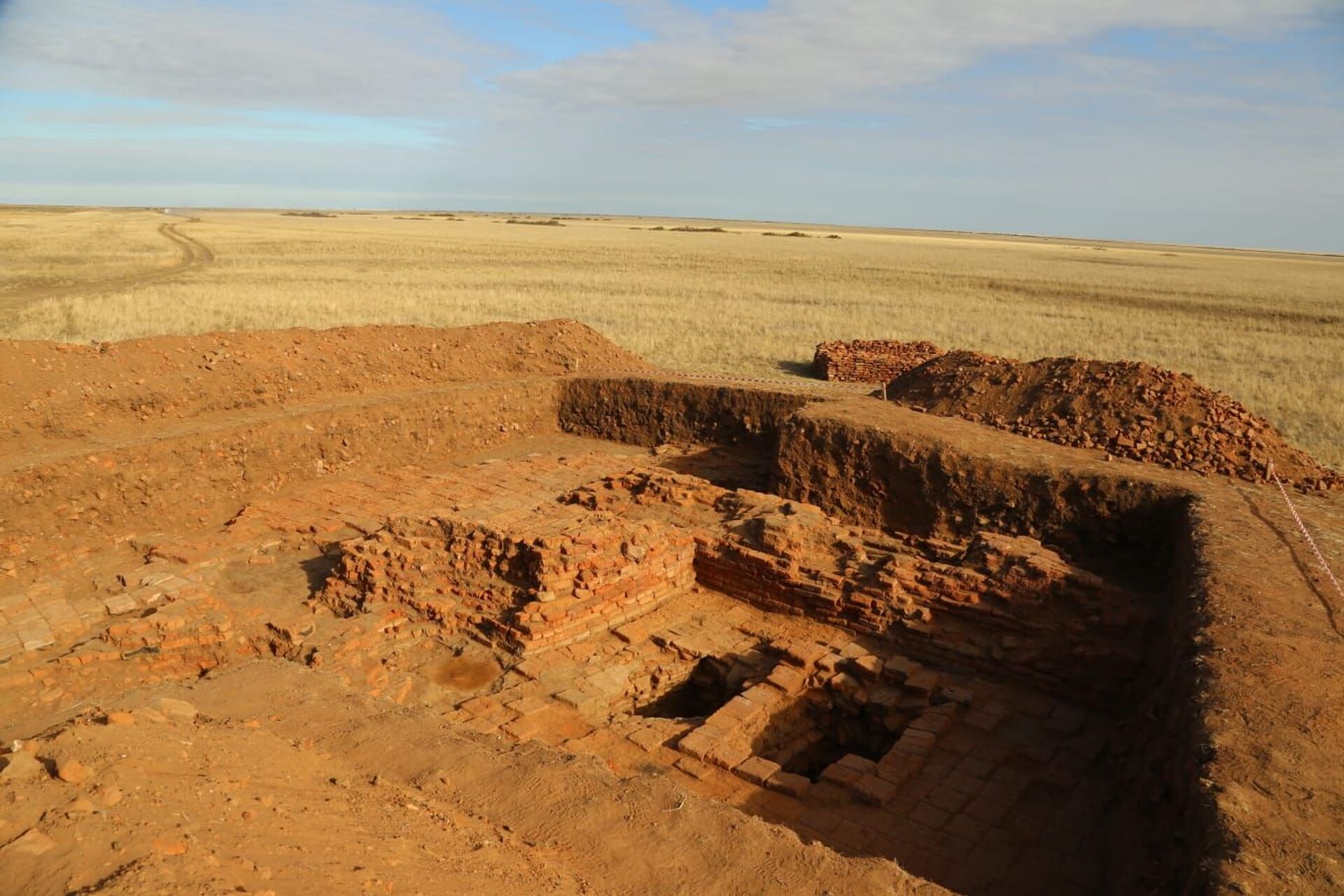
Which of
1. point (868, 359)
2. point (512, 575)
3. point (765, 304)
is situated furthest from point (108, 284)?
point (512, 575)

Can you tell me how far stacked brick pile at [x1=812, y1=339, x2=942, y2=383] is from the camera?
18531mm

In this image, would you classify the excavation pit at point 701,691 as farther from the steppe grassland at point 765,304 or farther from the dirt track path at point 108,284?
the dirt track path at point 108,284

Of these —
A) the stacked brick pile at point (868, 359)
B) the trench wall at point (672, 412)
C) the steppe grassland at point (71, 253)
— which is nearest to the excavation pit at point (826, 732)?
the trench wall at point (672, 412)

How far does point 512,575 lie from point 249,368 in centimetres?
708

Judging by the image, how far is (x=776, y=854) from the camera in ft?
13.2

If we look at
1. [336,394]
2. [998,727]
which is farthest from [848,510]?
[336,394]

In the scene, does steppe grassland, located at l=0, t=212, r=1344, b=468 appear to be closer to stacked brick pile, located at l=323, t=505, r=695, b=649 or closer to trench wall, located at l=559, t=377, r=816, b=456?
trench wall, located at l=559, t=377, r=816, b=456

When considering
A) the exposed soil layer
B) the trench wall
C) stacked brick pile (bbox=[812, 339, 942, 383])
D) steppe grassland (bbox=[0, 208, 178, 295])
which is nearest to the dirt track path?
steppe grassland (bbox=[0, 208, 178, 295])

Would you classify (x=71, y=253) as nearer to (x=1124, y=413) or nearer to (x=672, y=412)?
(x=672, y=412)

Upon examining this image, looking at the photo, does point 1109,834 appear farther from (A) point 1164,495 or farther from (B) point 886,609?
(A) point 1164,495

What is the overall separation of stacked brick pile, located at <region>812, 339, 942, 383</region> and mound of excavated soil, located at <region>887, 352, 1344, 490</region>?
18.1 feet

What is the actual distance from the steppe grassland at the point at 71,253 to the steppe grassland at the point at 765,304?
786 mm

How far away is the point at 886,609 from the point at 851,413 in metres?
4.27

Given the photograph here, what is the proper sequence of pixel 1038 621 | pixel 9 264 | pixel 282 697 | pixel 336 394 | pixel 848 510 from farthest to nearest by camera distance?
pixel 9 264 → pixel 336 394 → pixel 848 510 → pixel 1038 621 → pixel 282 697
